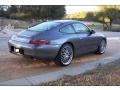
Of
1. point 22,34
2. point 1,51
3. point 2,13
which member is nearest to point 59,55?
point 22,34

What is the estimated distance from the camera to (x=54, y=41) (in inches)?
305

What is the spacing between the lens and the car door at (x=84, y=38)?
891 cm

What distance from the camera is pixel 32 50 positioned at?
7.58 meters

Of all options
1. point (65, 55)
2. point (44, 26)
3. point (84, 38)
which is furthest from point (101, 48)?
point (44, 26)

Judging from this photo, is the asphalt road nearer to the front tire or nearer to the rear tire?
the front tire

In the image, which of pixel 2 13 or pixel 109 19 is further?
pixel 109 19

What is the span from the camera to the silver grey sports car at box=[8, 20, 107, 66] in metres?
7.63

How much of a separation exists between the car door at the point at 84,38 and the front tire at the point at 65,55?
1.85 ft

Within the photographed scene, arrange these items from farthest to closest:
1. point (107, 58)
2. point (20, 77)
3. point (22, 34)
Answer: point (107, 58)
point (22, 34)
point (20, 77)

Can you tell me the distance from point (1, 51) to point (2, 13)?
7.55 m

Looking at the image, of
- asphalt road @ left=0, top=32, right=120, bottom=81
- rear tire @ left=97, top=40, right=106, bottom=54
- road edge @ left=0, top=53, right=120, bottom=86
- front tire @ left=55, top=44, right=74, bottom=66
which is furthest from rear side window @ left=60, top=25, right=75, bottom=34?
rear tire @ left=97, top=40, right=106, bottom=54

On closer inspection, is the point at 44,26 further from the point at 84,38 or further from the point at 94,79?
the point at 94,79

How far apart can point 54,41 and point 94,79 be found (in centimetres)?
184

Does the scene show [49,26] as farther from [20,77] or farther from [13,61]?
[20,77]
